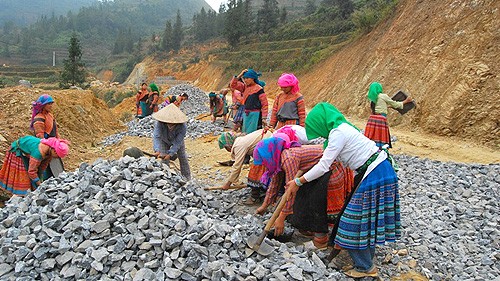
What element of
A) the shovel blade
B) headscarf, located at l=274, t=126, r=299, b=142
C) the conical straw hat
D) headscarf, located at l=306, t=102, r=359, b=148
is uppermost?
headscarf, located at l=306, t=102, r=359, b=148

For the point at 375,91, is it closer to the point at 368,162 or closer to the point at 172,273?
the point at 368,162

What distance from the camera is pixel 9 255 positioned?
3.09 metres

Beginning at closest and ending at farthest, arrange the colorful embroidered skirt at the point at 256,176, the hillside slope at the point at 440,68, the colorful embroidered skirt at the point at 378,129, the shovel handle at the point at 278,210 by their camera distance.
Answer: the shovel handle at the point at 278,210, the colorful embroidered skirt at the point at 256,176, the colorful embroidered skirt at the point at 378,129, the hillside slope at the point at 440,68

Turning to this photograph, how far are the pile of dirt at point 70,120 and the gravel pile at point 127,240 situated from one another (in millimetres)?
4474

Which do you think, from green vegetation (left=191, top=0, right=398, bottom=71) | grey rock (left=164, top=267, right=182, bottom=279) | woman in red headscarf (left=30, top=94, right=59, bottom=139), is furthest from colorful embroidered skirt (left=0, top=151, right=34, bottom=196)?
green vegetation (left=191, top=0, right=398, bottom=71)

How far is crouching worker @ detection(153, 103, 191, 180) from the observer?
16.3ft

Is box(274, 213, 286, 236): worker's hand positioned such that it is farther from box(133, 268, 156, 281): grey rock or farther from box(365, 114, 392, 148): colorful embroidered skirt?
box(365, 114, 392, 148): colorful embroidered skirt

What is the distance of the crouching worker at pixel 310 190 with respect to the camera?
11.5ft

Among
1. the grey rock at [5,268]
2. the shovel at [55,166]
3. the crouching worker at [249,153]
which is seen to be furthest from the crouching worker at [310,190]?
the shovel at [55,166]

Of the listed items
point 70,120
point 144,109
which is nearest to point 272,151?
point 144,109

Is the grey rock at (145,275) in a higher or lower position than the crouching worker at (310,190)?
lower

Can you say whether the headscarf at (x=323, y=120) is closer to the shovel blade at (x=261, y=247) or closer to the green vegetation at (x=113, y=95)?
the shovel blade at (x=261, y=247)

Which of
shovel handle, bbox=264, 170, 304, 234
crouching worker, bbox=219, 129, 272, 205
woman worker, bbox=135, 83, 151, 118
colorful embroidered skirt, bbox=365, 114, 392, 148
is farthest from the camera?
woman worker, bbox=135, 83, 151, 118

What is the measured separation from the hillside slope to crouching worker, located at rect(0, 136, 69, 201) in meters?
8.80
